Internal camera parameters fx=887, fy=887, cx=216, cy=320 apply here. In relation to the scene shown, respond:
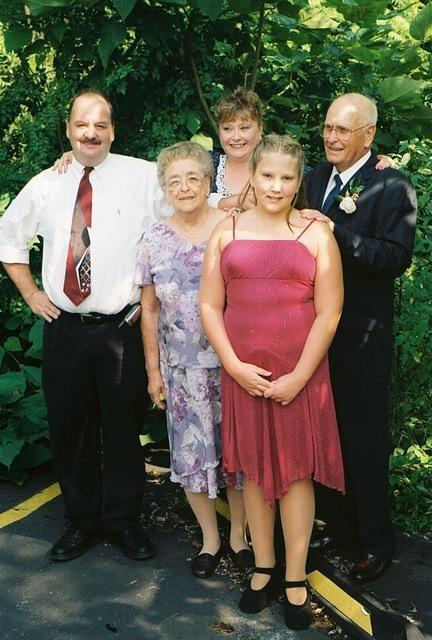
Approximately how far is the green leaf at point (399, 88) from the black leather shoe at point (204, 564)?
2540mm

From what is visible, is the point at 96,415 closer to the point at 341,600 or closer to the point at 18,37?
the point at 341,600

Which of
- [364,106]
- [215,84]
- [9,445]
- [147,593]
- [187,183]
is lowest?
[147,593]

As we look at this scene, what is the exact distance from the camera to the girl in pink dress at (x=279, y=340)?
3707 mm

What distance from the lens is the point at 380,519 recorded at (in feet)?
14.0

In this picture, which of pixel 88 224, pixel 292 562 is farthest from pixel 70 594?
pixel 88 224

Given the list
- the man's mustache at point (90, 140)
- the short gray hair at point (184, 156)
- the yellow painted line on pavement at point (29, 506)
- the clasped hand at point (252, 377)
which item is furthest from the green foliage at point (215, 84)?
the clasped hand at point (252, 377)

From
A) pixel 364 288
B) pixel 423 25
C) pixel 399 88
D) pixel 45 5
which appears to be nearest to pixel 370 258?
pixel 364 288

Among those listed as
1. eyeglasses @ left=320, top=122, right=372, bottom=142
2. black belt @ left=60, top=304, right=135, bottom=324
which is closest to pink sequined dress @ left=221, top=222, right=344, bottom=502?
eyeglasses @ left=320, top=122, right=372, bottom=142

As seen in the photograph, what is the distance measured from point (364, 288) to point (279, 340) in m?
0.56

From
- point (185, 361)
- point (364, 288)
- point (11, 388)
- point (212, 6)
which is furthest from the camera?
point (11, 388)

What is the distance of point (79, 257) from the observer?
4199mm

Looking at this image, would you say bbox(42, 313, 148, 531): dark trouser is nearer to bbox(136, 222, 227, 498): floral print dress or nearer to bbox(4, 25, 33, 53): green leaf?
bbox(136, 222, 227, 498): floral print dress

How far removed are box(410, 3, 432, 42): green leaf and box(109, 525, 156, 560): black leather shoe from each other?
9.97ft

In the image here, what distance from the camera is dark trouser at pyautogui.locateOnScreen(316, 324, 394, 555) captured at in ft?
13.5
